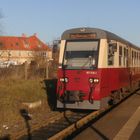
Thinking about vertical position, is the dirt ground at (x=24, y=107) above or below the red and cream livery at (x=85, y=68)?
below

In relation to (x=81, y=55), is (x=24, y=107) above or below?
below

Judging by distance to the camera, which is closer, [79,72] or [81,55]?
[79,72]

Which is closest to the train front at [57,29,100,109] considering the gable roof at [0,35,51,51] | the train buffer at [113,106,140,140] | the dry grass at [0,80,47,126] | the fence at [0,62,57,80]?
the dry grass at [0,80,47,126]

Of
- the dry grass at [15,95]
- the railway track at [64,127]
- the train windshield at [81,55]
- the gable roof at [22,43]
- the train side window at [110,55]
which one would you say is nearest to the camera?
the railway track at [64,127]

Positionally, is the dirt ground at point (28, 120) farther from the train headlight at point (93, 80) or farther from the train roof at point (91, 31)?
the train roof at point (91, 31)

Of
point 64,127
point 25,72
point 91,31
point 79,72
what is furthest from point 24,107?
point 25,72

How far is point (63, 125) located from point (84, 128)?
128 centimetres

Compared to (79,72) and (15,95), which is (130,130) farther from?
(15,95)

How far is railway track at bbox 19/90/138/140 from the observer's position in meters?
11.9

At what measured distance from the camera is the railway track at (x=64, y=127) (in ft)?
39.2

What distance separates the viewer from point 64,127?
14.0 metres

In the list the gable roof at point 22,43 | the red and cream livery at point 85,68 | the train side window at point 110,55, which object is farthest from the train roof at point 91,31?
Result: the gable roof at point 22,43

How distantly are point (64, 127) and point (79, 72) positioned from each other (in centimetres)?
323

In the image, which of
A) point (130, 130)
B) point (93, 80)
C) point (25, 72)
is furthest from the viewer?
point (25, 72)
